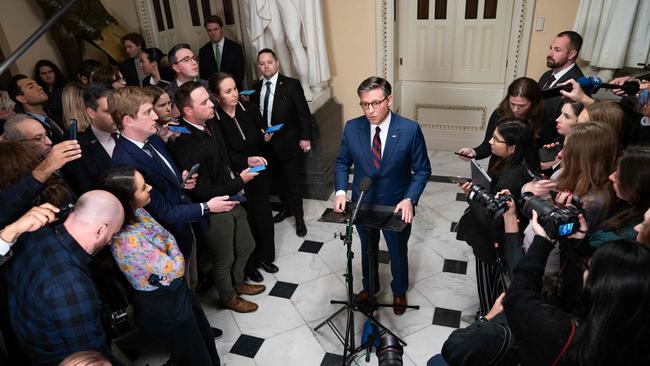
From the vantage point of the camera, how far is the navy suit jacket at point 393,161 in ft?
8.86

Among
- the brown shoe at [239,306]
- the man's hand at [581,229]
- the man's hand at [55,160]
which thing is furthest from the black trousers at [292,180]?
the man's hand at [581,229]

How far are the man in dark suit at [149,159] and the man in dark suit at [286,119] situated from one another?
127 cm

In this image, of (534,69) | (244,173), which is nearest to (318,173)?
(244,173)

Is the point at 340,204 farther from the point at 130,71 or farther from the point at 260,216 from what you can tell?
the point at 130,71

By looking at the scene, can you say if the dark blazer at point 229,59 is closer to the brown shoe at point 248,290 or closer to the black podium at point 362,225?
the brown shoe at point 248,290

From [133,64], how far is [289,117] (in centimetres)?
208

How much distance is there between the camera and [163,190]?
251 cm

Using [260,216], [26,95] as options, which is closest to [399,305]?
[260,216]

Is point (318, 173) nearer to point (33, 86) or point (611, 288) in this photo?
point (33, 86)

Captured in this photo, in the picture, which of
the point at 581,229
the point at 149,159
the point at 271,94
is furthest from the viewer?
the point at 271,94

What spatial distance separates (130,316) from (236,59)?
115 inches

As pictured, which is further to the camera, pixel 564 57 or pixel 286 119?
pixel 286 119

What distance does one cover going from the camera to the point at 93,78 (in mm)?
3617

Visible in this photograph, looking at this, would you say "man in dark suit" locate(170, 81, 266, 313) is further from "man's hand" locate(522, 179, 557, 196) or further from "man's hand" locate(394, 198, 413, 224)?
"man's hand" locate(522, 179, 557, 196)
